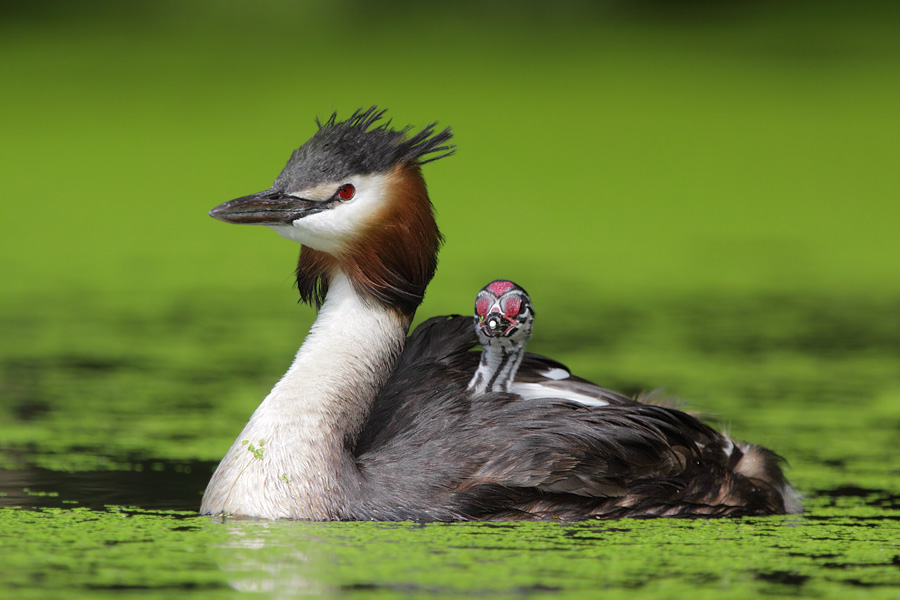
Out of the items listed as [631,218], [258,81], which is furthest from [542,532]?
[258,81]

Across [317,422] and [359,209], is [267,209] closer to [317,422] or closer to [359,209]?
[359,209]

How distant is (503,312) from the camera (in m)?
6.12

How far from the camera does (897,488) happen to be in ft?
22.7

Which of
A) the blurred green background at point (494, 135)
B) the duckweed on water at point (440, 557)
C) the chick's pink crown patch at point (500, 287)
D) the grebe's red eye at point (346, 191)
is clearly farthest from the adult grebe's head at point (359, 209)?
the blurred green background at point (494, 135)

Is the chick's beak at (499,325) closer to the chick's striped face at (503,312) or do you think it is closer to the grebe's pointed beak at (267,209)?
the chick's striped face at (503,312)

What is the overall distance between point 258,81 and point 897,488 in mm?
17851

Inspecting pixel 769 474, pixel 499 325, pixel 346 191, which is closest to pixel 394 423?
pixel 499 325

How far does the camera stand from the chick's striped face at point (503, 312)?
6.11 meters

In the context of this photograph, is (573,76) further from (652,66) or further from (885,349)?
(885,349)

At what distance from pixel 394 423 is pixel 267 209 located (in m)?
1.04

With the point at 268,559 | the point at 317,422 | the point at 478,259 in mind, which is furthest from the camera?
the point at 478,259

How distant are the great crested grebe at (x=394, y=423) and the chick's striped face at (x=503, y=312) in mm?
314

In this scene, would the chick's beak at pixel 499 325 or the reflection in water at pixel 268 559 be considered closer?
the reflection in water at pixel 268 559

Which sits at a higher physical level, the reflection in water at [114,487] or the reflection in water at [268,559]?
the reflection in water at [114,487]
